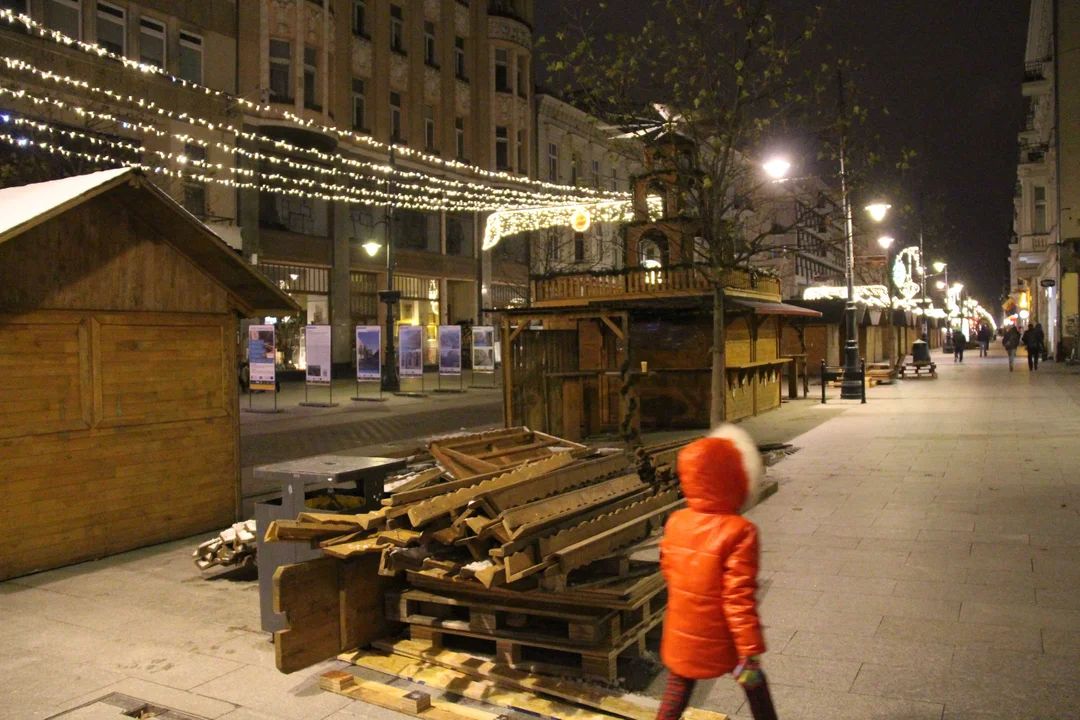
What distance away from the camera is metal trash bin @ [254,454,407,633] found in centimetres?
587

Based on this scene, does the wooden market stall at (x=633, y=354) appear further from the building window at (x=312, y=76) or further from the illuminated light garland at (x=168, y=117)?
the building window at (x=312, y=76)

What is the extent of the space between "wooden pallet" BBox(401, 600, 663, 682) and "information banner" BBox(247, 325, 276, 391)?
17.8 m

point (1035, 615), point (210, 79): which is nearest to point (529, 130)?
point (210, 79)

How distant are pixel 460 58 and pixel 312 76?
1113 cm

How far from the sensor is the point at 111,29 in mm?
25953

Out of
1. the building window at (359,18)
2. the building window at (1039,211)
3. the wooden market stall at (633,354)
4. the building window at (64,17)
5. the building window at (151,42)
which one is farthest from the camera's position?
the building window at (1039,211)

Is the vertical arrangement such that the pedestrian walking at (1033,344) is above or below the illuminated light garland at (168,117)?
below

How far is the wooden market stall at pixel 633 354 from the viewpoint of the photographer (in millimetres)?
15891

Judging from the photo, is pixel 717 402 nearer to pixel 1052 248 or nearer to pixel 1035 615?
pixel 1035 615

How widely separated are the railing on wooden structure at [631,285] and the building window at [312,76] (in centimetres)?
1502

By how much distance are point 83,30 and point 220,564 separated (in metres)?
23.4


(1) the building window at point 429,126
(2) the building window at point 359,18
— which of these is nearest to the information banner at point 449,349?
(1) the building window at point 429,126

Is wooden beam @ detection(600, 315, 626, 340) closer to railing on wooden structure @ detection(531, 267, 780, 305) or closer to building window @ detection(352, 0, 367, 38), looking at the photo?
railing on wooden structure @ detection(531, 267, 780, 305)

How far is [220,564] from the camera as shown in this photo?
725 cm
